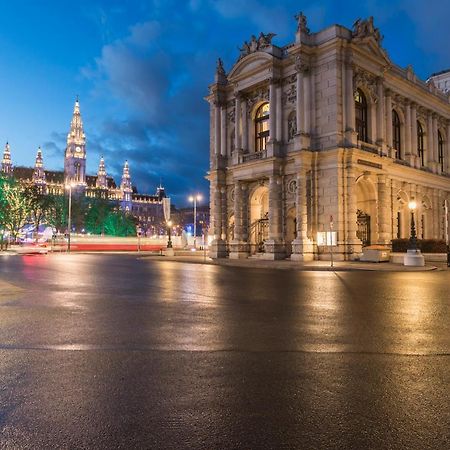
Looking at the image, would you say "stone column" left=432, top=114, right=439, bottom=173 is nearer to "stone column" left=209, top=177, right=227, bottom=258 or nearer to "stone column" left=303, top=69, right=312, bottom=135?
"stone column" left=303, top=69, right=312, bottom=135

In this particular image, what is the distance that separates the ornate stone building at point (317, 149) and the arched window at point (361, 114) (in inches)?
3.3

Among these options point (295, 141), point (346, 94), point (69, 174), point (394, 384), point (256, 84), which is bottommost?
point (394, 384)

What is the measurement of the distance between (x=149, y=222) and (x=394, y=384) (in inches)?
7650

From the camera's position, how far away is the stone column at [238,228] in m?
36.8

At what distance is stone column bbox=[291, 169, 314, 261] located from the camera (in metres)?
31.3

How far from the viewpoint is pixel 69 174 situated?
545ft

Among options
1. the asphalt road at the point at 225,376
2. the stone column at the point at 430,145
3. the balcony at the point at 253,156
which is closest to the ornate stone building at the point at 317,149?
the balcony at the point at 253,156

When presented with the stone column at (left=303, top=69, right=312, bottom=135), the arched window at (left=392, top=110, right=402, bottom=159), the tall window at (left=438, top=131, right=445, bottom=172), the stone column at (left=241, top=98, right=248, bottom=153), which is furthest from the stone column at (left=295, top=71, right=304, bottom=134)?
the tall window at (left=438, top=131, right=445, bottom=172)

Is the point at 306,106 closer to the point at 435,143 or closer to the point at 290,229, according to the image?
the point at 290,229

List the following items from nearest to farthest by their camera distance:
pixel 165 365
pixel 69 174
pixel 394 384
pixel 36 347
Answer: pixel 394 384
pixel 165 365
pixel 36 347
pixel 69 174

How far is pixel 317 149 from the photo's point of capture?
1278 inches

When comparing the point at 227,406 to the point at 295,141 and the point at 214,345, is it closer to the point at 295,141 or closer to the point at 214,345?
the point at 214,345

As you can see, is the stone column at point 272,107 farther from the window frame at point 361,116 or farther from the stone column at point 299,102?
the window frame at point 361,116

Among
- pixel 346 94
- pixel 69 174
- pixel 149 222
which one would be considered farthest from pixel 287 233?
pixel 149 222
